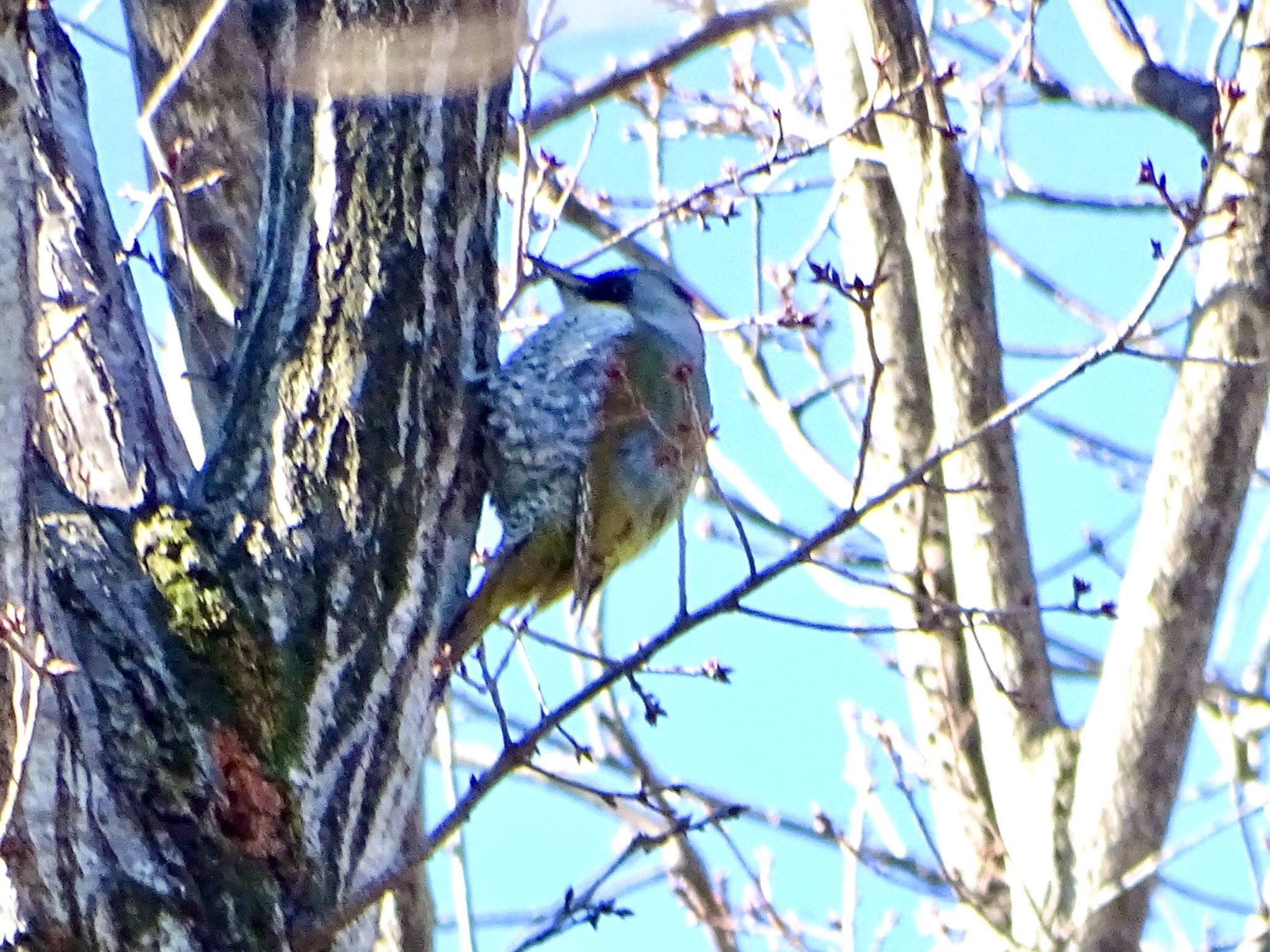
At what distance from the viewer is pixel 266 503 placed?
7.92ft

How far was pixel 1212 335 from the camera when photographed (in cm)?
352

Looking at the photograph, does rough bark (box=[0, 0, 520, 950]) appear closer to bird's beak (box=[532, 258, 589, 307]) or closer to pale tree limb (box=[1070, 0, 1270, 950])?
bird's beak (box=[532, 258, 589, 307])

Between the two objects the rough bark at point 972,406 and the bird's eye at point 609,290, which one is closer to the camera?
the rough bark at point 972,406

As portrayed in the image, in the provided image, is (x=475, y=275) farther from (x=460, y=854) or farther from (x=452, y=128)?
(x=460, y=854)

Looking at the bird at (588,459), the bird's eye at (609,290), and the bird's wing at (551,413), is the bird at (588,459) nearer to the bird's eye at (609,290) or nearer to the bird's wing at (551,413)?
the bird's wing at (551,413)

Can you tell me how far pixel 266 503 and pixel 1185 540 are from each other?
2074 mm

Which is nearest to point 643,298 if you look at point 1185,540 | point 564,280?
point 564,280

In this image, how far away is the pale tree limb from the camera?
3514 millimetres

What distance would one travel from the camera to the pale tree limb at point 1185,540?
351cm

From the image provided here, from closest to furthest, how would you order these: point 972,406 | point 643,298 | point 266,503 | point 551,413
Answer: point 266,503 → point 551,413 → point 972,406 → point 643,298

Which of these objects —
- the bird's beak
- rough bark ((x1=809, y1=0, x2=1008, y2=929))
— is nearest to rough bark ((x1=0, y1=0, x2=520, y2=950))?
the bird's beak

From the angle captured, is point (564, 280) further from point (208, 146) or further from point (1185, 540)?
point (1185, 540)

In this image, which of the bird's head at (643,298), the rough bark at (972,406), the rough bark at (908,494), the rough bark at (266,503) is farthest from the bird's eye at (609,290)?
the rough bark at (266,503)

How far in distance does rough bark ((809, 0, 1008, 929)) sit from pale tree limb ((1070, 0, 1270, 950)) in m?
0.57
